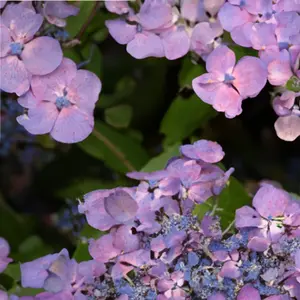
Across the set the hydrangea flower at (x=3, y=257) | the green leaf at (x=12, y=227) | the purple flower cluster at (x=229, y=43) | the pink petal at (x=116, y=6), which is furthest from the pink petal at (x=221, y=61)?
the green leaf at (x=12, y=227)

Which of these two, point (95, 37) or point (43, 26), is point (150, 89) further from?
point (43, 26)

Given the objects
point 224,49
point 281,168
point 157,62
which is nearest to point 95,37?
point 157,62

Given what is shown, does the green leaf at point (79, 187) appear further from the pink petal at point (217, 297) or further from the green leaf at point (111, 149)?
the pink petal at point (217, 297)

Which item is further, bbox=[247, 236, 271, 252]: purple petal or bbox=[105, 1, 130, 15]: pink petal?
bbox=[105, 1, 130, 15]: pink petal

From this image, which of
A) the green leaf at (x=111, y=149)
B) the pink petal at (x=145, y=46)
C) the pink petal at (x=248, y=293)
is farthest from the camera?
the green leaf at (x=111, y=149)

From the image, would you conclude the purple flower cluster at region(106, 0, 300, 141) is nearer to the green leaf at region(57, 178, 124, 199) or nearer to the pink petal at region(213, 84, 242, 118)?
the pink petal at region(213, 84, 242, 118)

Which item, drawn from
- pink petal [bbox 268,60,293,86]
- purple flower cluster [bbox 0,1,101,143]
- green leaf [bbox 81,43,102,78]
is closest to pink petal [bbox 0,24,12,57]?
purple flower cluster [bbox 0,1,101,143]
